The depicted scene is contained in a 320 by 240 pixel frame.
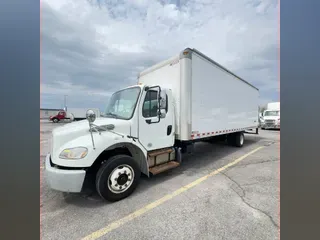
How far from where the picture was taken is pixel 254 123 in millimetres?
8367

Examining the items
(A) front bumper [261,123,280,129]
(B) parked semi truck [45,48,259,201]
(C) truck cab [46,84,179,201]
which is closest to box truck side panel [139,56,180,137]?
(B) parked semi truck [45,48,259,201]

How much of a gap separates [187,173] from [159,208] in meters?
1.75

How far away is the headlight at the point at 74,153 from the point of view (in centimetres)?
246

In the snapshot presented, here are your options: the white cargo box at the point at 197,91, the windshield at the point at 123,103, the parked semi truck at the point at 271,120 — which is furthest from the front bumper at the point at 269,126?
the windshield at the point at 123,103

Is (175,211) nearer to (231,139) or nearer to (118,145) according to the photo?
(118,145)

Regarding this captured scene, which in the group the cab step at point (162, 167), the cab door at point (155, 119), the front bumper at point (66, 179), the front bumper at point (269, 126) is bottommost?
the cab step at point (162, 167)

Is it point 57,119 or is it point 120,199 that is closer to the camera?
point 120,199

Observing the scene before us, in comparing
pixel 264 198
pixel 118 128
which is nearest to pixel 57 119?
pixel 118 128

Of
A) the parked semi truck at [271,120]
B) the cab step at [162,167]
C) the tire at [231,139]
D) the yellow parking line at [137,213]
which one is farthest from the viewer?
the parked semi truck at [271,120]

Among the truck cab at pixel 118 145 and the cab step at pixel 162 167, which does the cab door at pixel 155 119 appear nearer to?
the truck cab at pixel 118 145

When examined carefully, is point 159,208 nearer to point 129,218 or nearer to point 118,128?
point 129,218

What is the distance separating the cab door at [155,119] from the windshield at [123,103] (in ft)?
0.65

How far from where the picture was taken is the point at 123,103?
3578 millimetres
